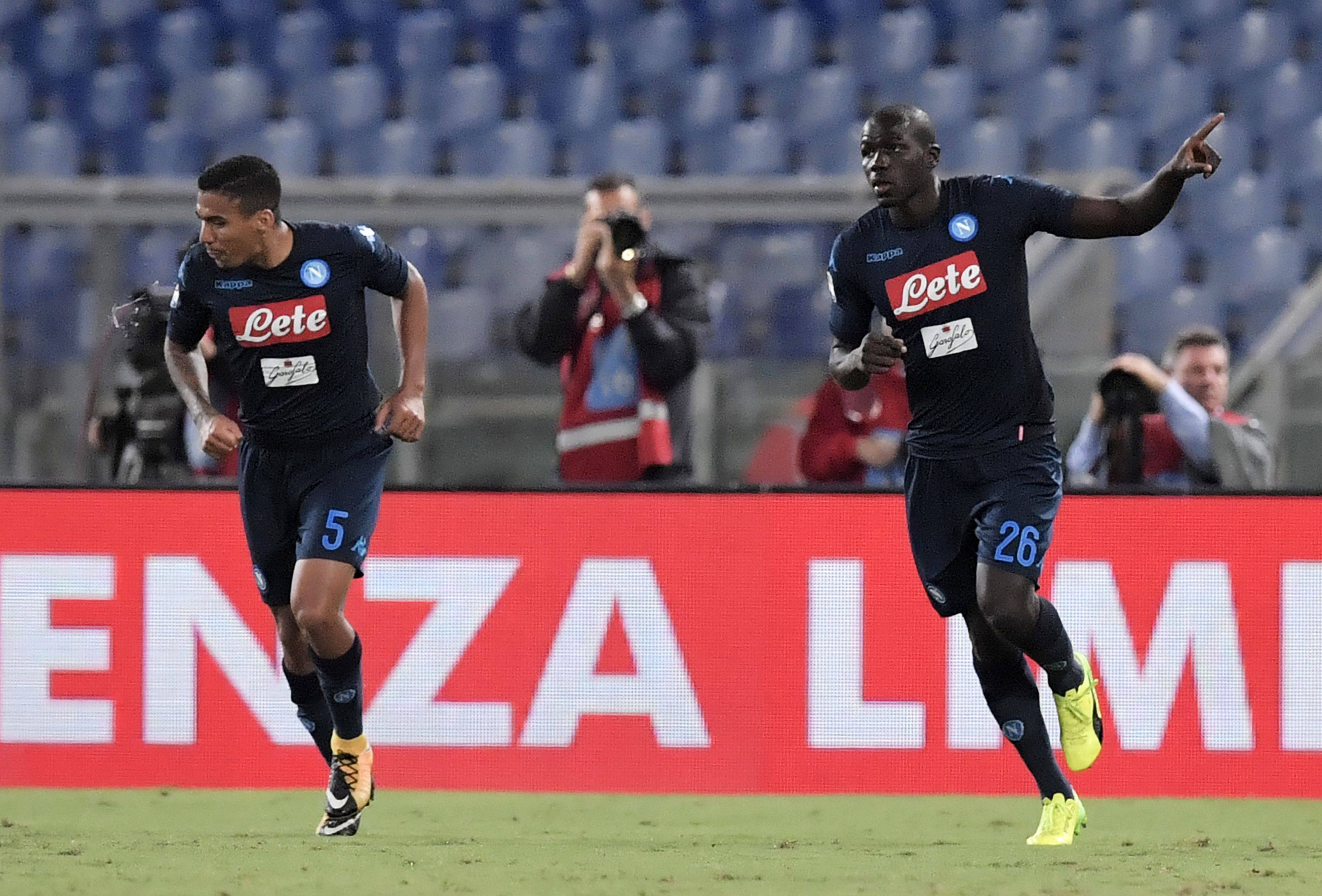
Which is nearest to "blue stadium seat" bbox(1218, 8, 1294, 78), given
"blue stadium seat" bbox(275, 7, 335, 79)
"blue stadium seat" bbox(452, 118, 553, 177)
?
"blue stadium seat" bbox(452, 118, 553, 177)

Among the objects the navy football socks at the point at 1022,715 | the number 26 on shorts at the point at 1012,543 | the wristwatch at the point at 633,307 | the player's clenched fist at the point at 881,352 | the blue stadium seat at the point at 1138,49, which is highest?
the blue stadium seat at the point at 1138,49

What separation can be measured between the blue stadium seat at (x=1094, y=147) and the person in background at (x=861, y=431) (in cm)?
352

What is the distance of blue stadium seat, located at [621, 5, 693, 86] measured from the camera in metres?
9.53

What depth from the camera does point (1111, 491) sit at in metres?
5.70

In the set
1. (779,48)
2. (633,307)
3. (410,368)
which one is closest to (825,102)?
(779,48)

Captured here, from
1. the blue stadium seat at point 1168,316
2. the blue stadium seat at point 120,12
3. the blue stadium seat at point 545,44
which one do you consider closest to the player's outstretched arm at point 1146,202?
the blue stadium seat at point 1168,316

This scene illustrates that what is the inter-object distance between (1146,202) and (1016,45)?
5524 millimetres

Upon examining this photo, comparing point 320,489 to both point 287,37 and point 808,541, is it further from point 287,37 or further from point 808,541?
point 287,37

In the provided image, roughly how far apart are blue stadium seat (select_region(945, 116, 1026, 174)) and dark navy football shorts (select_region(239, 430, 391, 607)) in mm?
5063

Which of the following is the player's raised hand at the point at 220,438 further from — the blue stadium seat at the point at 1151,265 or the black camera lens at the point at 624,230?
the blue stadium seat at the point at 1151,265

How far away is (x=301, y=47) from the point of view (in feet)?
31.4

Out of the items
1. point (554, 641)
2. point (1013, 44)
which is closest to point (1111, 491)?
point (554, 641)

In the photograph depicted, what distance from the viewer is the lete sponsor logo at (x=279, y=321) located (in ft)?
15.5

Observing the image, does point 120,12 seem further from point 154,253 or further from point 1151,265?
point 1151,265
